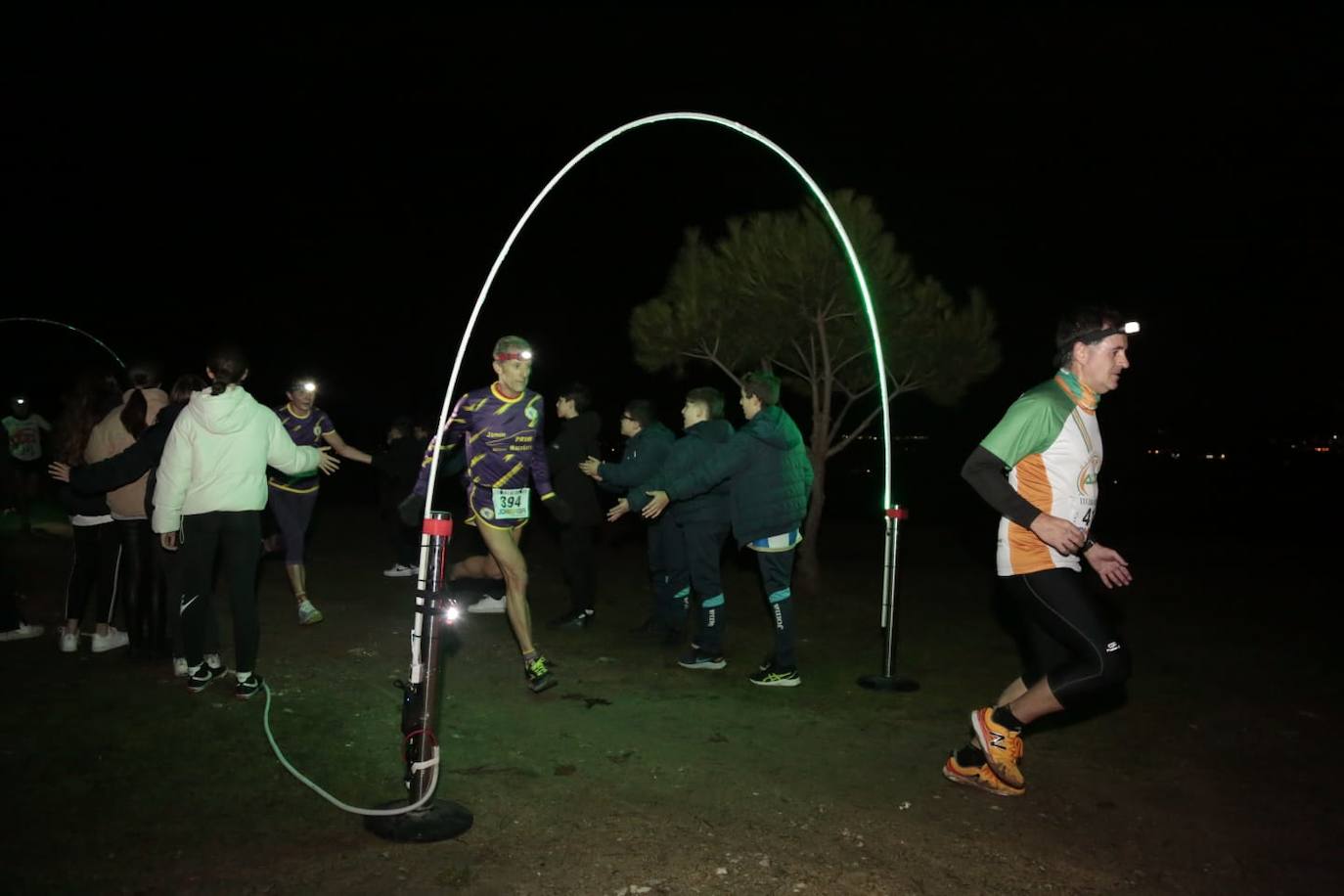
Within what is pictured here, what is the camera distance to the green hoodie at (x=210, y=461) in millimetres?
6043

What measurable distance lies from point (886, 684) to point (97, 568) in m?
5.99

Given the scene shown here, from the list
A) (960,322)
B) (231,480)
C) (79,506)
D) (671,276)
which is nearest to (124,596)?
(79,506)

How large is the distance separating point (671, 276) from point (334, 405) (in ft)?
190

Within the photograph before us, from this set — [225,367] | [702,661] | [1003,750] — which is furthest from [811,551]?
[225,367]

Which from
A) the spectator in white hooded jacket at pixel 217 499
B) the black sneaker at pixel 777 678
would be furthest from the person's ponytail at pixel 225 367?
the black sneaker at pixel 777 678

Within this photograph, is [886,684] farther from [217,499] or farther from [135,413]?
[135,413]

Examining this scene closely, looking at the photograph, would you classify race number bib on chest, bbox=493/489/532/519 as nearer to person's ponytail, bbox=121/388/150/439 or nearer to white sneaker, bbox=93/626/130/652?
person's ponytail, bbox=121/388/150/439

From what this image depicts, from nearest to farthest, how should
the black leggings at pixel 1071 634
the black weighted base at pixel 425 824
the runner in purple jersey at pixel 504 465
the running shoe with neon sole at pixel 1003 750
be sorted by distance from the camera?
1. the black weighted base at pixel 425 824
2. the black leggings at pixel 1071 634
3. the running shoe with neon sole at pixel 1003 750
4. the runner in purple jersey at pixel 504 465

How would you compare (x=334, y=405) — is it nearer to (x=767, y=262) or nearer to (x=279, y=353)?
(x=279, y=353)

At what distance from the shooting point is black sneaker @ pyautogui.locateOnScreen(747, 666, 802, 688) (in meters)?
6.98

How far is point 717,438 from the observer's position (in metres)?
7.75

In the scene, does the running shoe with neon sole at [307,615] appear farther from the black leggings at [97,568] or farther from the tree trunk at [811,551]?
the tree trunk at [811,551]

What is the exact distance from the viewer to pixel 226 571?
618cm

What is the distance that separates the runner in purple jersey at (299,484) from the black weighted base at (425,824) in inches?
170
